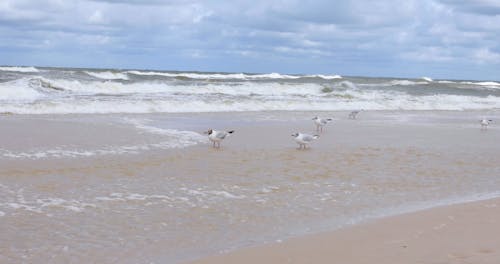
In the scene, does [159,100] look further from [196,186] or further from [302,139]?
[196,186]

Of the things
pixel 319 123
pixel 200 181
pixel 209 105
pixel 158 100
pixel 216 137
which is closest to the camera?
pixel 200 181

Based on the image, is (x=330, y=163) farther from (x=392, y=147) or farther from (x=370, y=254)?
(x=370, y=254)

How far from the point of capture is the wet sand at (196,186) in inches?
221

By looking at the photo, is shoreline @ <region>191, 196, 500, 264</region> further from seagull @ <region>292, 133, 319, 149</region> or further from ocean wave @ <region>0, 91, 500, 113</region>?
ocean wave @ <region>0, 91, 500, 113</region>

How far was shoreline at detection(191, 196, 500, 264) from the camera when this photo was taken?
488cm

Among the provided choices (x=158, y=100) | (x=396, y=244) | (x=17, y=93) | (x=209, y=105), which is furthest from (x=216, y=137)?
(x=17, y=93)

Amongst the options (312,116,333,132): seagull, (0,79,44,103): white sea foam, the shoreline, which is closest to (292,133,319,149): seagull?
(312,116,333,132): seagull

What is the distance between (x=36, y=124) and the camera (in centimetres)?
1474

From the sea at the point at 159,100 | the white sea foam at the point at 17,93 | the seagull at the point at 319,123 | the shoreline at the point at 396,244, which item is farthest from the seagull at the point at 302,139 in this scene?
the white sea foam at the point at 17,93

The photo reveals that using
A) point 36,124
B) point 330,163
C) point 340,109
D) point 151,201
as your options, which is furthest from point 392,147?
point 340,109

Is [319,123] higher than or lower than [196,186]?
higher

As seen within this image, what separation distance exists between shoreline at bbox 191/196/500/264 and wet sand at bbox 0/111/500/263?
0.25 metres

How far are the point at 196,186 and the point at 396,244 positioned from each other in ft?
10.6

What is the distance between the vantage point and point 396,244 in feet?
17.5
